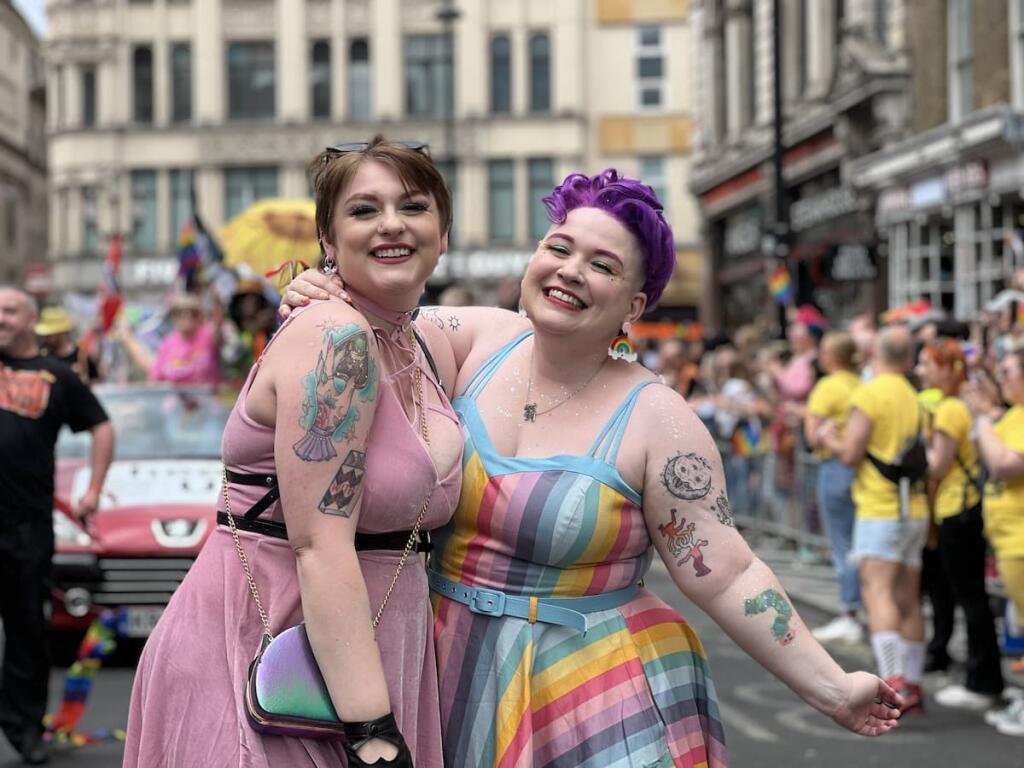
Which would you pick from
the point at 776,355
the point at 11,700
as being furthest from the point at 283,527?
the point at 776,355

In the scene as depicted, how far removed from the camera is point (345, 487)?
3.12 meters

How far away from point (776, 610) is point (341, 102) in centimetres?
4822

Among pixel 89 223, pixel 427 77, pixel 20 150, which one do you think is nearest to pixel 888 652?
pixel 427 77

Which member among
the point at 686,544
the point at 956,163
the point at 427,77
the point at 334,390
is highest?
the point at 427,77

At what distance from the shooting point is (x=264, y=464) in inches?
126

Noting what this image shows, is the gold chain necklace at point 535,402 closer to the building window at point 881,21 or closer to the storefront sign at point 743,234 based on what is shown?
the building window at point 881,21

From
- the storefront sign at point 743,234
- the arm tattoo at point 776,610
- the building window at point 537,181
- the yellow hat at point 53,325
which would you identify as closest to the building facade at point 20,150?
the building window at point 537,181

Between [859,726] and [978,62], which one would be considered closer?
[859,726]

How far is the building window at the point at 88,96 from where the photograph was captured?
52312 mm

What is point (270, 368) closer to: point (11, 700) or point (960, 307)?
point (11, 700)

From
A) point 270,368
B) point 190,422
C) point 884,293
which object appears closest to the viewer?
point 270,368

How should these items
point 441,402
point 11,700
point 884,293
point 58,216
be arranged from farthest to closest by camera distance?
point 58,216, point 884,293, point 11,700, point 441,402

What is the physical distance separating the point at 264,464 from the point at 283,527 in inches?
4.9

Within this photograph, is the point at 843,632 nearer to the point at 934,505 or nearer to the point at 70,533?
the point at 934,505
